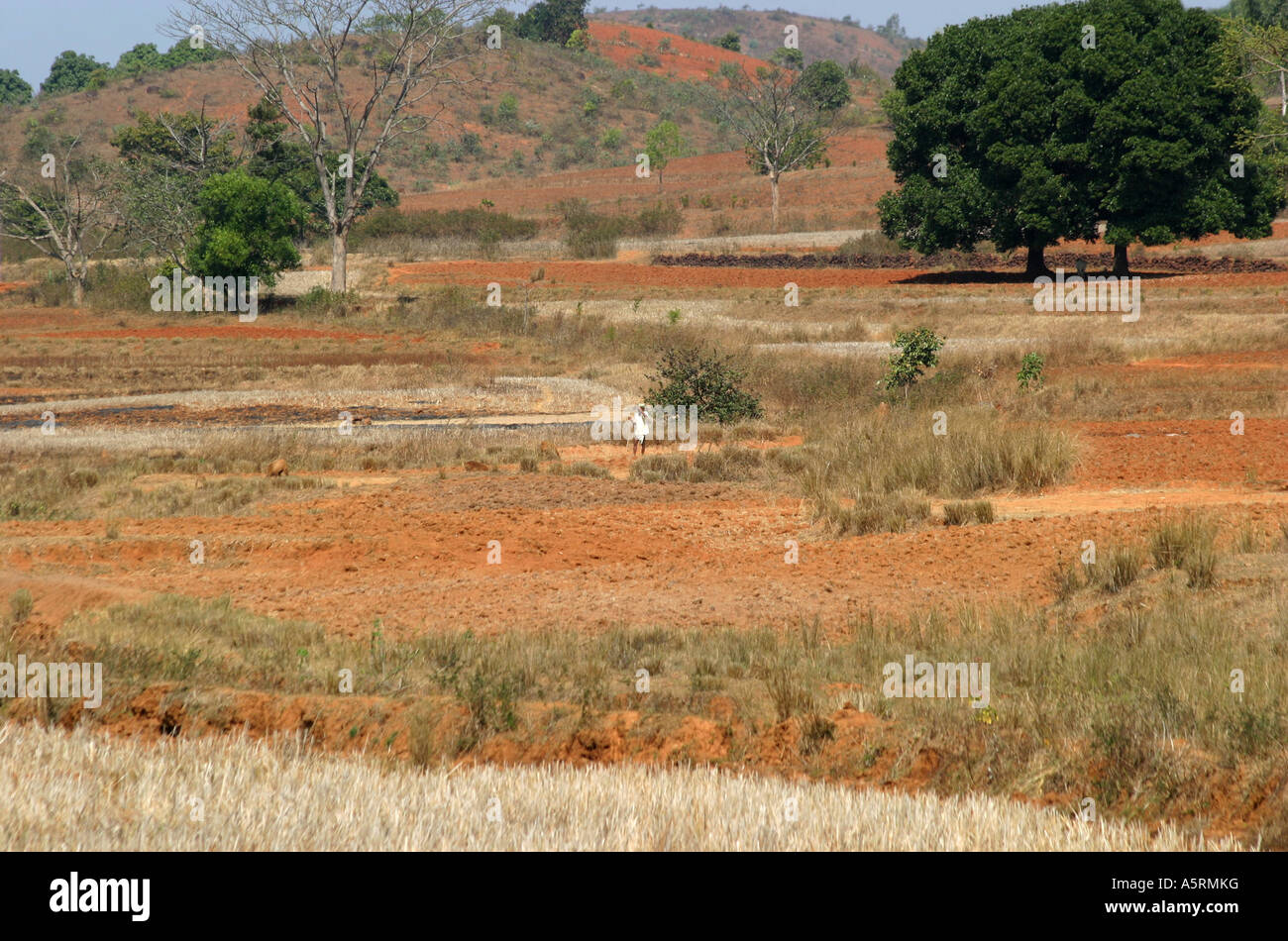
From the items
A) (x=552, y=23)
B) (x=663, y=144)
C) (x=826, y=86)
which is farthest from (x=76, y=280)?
(x=552, y=23)

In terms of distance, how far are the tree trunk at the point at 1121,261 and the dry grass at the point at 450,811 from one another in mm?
38785

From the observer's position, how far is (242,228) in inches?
1622

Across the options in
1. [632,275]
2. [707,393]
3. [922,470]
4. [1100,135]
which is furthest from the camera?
[632,275]

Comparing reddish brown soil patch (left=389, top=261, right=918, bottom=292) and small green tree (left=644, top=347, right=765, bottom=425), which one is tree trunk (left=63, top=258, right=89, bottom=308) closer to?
reddish brown soil patch (left=389, top=261, right=918, bottom=292)

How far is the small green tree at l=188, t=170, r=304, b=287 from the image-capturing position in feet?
134

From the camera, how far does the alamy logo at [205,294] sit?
4250cm

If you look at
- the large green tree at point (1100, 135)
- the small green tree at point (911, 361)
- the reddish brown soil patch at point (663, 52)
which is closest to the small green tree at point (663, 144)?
the reddish brown soil patch at point (663, 52)

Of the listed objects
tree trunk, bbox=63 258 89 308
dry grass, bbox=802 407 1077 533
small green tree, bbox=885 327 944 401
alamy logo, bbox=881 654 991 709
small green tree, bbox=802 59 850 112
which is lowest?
alamy logo, bbox=881 654 991 709

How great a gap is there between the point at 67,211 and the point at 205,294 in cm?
957

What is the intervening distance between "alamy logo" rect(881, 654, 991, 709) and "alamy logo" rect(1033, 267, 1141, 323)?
25510mm

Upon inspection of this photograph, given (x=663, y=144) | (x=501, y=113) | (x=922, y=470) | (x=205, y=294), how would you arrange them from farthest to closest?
(x=501, y=113) → (x=663, y=144) → (x=205, y=294) → (x=922, y=470)

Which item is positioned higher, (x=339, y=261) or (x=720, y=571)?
(x=339, y=261)

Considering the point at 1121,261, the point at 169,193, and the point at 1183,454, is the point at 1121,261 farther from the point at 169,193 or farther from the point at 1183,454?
the point at 169,193

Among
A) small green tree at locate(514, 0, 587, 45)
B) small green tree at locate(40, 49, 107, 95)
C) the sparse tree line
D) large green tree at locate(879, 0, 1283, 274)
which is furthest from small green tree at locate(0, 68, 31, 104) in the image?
large green tree at locate(879, 0, 1283, 274)
